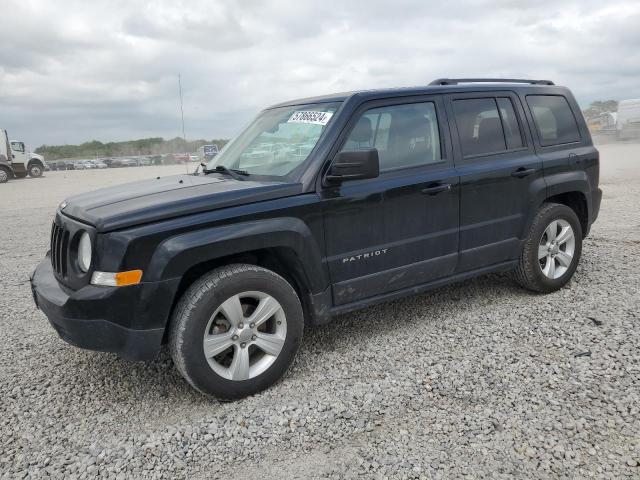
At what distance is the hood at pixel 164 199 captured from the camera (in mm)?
2871

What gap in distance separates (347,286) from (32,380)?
222 cm

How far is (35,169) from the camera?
29.8 m

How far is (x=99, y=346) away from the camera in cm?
290

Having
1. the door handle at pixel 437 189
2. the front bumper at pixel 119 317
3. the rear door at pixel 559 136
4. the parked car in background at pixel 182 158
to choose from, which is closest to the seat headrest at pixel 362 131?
the door handle at pixel 437 189

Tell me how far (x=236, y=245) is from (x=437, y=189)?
1.61 meters

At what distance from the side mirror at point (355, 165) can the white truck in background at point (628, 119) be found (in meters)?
37.1

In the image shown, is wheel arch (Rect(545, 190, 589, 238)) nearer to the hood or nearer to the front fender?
the front fender

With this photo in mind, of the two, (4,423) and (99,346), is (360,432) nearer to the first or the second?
(99,346)

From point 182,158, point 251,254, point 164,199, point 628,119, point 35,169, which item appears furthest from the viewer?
point 628,119

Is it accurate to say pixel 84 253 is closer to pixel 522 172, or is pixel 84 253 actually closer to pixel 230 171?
pixel 230 171

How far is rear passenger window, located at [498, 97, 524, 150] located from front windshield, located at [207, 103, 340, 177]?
160 centimetres

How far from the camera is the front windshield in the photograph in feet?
11.7

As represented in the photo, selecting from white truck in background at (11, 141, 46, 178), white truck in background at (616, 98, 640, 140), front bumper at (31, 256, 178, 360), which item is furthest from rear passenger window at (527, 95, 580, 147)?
white truck in background at (616, 98, 640, 140)

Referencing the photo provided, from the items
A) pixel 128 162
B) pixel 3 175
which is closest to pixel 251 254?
pixel 3 175
